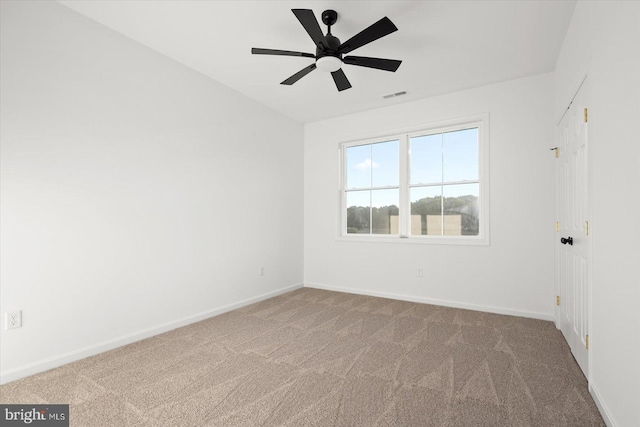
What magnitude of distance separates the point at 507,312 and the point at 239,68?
430 centimetres

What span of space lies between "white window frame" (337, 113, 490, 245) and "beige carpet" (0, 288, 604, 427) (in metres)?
1.18

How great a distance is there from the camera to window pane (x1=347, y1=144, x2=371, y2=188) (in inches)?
192

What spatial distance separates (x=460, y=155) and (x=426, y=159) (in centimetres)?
45

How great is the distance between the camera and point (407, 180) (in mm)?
4449

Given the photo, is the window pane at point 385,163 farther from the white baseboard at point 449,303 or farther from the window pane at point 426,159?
the white baseboard at point 449,303

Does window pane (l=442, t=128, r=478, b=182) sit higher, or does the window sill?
window pane (l=442, t=128, r=478, b=182)

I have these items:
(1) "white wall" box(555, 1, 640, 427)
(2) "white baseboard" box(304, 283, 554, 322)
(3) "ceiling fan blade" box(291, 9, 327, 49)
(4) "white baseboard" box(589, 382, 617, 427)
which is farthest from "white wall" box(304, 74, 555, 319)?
(3) "ceiling fan blade" box(291, 9, 327, 49)

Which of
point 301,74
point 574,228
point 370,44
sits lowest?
point 574,228

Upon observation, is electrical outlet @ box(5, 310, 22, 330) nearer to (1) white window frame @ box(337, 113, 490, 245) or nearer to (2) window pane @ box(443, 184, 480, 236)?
(1) white window frame @ box(337, 113, 490, 245)

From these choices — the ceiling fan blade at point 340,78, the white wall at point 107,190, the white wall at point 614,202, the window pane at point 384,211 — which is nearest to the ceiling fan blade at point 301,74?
the ceiling fan blade at point 340,78

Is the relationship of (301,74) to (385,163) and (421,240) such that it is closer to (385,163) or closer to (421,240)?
(385,163)

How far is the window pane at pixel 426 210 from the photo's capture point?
13.9 feet

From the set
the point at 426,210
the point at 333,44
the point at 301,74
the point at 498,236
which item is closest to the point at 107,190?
the point at 301,74

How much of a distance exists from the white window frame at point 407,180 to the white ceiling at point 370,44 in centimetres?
50
